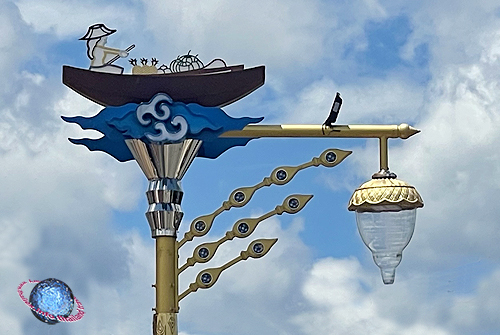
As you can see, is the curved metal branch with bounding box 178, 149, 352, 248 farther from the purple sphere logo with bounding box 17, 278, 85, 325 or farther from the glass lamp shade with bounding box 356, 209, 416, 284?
the purple sphere logo with bounding box 17, 278, 85, 325

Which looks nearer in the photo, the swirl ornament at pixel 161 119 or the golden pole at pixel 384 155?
the swirl ornament at pixel 161 119

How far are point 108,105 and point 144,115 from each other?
31 cm

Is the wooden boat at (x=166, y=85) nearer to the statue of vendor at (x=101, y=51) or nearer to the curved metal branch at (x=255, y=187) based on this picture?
the statue of vendor at (x=101, y=51)

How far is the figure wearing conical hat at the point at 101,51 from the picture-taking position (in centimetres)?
700

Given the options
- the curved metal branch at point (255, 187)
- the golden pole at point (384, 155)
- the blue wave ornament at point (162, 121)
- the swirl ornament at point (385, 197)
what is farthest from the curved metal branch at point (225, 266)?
the golden pole at point (384, 155)

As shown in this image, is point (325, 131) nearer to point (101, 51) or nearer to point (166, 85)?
point (166, 85)

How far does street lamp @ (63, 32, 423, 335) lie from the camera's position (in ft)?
21.8

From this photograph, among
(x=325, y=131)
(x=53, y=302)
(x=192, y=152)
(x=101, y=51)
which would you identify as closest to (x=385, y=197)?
(x=325, y=131)

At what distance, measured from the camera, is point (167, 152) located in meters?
6.74

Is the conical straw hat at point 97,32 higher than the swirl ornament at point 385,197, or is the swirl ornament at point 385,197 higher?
the conical straw hat at point 97,32

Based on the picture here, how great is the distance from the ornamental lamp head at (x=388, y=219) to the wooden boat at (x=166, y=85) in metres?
1.12

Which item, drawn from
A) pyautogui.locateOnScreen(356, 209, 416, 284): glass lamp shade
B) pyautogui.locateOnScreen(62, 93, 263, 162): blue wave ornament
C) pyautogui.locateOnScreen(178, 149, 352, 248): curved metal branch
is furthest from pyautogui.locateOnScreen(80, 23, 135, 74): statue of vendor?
pyautogui.locateOnScreen(356, 209, 416, 284): glass lamp shade

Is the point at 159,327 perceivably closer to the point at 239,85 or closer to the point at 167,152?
the point at 167,152

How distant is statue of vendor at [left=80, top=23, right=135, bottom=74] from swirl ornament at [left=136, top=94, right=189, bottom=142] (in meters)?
0.50
